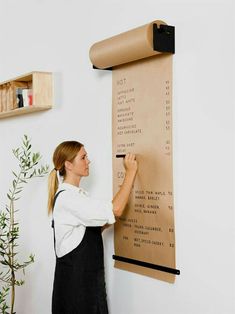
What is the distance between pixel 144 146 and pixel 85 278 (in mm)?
749

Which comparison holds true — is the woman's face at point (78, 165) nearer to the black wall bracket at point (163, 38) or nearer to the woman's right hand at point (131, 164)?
the woman's right hand at point (131, 164)

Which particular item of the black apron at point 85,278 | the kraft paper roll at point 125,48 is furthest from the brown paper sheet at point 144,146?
the black apron at point 85,278

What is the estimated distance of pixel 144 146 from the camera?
9.46 ft

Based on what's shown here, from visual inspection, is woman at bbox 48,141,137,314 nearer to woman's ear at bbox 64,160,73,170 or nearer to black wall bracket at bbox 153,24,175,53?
woman's ear at bbox 64,160,73,170

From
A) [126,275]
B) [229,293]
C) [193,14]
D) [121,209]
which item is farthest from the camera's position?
[126,275]

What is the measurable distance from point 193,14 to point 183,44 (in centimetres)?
14

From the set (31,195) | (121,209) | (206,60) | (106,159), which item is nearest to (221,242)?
(121,209)

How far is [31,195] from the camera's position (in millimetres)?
4105

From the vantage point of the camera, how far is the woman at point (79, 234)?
2861 mm

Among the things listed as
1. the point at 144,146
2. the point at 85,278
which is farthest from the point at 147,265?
the point at 144,146

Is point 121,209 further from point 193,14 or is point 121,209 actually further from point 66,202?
point 193,14

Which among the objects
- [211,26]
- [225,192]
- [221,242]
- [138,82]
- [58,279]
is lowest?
[58,279]

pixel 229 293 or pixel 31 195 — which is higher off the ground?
pixel 31 195

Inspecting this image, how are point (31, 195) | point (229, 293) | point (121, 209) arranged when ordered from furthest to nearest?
point (31, 195) < point (121, 209) < point (229, 293)
